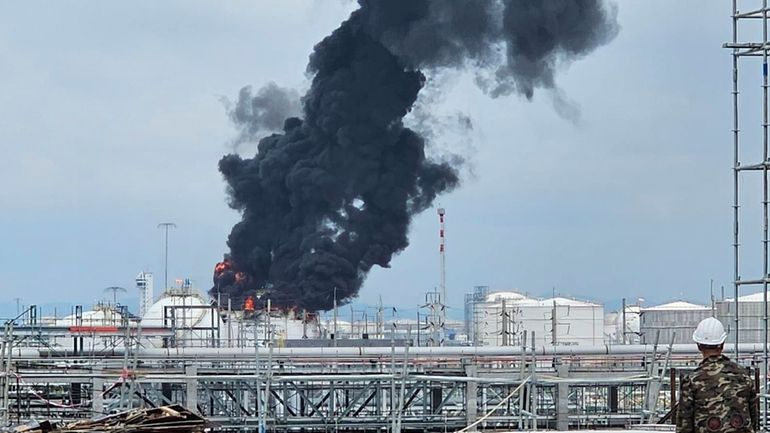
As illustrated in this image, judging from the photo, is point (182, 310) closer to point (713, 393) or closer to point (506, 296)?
point (506, 296)

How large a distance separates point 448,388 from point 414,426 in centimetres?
328

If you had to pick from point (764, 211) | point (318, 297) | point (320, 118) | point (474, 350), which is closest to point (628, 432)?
point (764, 211)

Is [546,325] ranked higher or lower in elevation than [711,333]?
lower

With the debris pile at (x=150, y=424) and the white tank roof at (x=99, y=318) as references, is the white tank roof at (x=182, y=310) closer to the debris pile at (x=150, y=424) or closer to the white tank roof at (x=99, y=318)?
the white tank roof at (x=99, y=318)

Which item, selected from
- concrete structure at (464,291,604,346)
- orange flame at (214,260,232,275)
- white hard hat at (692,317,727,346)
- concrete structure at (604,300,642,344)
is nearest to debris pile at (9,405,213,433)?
white hard hat at (692,317,727,346)

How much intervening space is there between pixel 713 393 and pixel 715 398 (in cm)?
5

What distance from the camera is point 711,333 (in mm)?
10859

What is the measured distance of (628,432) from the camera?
1800 cm

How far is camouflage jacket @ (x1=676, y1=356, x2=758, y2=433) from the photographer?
35.7 feet

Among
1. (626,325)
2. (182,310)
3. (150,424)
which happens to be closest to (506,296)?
(626,325)

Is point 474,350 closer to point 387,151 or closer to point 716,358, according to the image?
point 387,151

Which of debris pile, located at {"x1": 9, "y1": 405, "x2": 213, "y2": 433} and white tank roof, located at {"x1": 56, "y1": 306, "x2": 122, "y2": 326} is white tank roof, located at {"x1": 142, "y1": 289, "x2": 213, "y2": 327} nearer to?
white tank roof, located at {"x1": 56, "y1": 306, "x2": 122, "y2": 326}

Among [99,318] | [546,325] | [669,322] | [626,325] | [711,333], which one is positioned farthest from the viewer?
[626,325]

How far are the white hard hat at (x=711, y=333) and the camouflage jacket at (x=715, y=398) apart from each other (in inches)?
6.0
